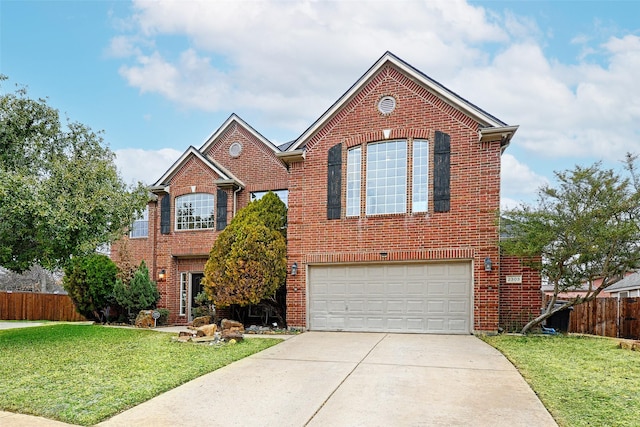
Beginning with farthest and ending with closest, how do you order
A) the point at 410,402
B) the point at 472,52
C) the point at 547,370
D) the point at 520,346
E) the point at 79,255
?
the point at 472,52 < the point at 79,255 < the point at 520,346 < the point at 547,370 < the point at 410,402

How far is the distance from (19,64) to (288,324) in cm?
1014

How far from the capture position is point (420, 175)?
12.6m

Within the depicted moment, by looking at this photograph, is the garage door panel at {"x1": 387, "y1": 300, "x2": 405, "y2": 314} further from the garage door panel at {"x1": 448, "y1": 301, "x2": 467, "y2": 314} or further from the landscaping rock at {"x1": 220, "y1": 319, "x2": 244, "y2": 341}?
the landscaping rock at {"x1": 220, "y1": 319, "x2": 244, "y2": 341}

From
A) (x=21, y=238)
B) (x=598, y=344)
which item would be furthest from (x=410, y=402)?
(x=21, y=238)

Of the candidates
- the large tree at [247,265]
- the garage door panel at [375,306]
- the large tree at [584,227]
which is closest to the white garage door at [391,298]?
the garage door panel at [375,306]

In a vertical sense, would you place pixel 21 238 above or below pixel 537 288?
above

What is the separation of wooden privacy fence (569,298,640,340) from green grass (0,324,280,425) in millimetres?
10802

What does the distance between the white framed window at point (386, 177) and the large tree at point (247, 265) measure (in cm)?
311

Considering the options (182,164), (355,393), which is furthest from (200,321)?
(355,393)

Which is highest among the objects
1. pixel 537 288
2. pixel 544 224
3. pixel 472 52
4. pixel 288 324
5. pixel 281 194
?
pixel 472 52

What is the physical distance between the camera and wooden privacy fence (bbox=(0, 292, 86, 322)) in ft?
76.7

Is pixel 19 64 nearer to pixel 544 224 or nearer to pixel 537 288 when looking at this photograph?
pixel 544 224

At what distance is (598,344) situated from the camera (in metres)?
10.1

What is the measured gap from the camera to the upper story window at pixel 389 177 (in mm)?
12578
